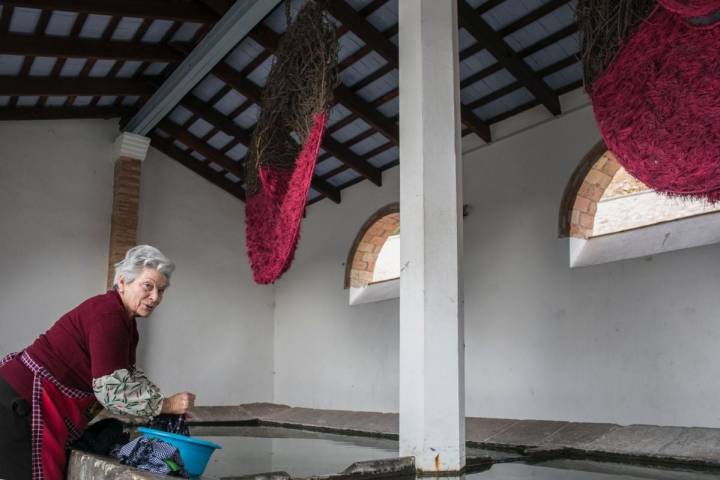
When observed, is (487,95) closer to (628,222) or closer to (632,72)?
(628,222)

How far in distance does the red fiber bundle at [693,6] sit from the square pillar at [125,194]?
27.2 ft

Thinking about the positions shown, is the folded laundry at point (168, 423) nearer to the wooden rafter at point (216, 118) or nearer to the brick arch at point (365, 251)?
the brick arch at point (365, 251)

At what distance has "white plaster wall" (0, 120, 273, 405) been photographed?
9.76 metres

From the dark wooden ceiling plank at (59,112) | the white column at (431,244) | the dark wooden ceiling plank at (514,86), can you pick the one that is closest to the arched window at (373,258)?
the dark wooden ceiling plank at (514,86)

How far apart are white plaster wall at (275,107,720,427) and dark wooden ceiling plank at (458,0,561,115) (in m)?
0.28

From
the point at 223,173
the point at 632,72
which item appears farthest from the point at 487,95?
the point at 223,173

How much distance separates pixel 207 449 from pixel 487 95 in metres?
6.23

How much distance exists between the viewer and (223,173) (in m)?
11.7

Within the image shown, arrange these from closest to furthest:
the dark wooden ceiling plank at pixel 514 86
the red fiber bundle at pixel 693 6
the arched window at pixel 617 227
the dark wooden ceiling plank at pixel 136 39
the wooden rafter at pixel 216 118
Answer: the red fiber bundle at pixel 693 6, the arched window at pixel 617 227, the dark wooden ceiling plank at pixel 514 86, the dark wooden ceiling plank at pixel 136 39, the wooden rafter at pixel 216 118

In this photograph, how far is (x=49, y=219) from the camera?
1003cm

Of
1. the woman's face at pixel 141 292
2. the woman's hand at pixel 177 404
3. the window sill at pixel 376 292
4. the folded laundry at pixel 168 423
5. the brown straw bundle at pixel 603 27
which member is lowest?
the folded laundry at pixel 168 423

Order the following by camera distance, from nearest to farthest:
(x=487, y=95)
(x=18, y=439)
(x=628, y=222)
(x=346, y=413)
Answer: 1. (x=18, y=439)
2. (x=487, y=95)
3. (x=628, y=222)
4. (x=346, y=413)

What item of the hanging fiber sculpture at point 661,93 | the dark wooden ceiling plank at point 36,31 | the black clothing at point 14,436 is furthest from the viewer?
the dark wooden ceiling plank at point 36,31

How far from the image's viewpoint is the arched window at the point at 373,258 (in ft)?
33.2
